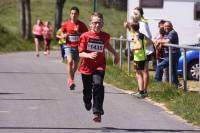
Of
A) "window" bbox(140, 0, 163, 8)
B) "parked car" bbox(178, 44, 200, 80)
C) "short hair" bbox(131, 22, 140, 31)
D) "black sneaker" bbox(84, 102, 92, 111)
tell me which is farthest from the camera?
"window" bbox(140, 0, 163, 8)

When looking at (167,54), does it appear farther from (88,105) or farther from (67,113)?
(88,105)

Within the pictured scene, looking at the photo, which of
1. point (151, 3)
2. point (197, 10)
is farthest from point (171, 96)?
point (151, 3)

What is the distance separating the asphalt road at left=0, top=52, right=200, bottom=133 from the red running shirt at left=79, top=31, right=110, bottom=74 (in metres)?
0.85

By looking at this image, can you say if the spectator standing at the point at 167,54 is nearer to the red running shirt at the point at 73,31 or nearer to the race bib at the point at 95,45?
the red running shirt at the point at 73,31

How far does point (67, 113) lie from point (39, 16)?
4556 centimetres

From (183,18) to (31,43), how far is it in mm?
19565

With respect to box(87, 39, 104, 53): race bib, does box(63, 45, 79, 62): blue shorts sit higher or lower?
lower

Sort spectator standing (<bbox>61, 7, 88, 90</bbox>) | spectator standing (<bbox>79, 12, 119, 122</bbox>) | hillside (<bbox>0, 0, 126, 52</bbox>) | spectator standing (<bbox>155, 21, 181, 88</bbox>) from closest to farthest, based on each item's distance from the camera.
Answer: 1. spectator standing (<bbox>79, 12, 119, 122</bbox>)
2. spectator standing (<bbox>61, 7, 88, 90</bbox>)
3. spectator standing (<bbox>155, 21, 181, 88</bbox>)
4. hillside (<bbox>0, 0, 126, 52</bbox>)

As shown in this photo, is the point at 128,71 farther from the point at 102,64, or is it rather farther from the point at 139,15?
the point at 102,64

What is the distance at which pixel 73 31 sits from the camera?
16.0 meters

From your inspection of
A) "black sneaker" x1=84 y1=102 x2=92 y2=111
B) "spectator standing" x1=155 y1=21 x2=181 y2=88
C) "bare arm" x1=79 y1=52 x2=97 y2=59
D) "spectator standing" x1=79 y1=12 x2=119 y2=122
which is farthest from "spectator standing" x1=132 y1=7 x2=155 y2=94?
"bare arm" x1=79 y1=52 x2=97 y2=59

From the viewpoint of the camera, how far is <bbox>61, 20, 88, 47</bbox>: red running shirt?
16047 millimetres

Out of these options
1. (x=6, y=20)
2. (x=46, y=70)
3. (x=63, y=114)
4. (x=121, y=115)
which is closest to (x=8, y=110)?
(x=63, y=114)

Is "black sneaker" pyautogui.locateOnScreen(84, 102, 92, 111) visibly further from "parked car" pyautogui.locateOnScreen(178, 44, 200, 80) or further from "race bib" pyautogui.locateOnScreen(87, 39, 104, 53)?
"parked car" pyautogui.locateOnScreen(178, 44, 200, 80)
